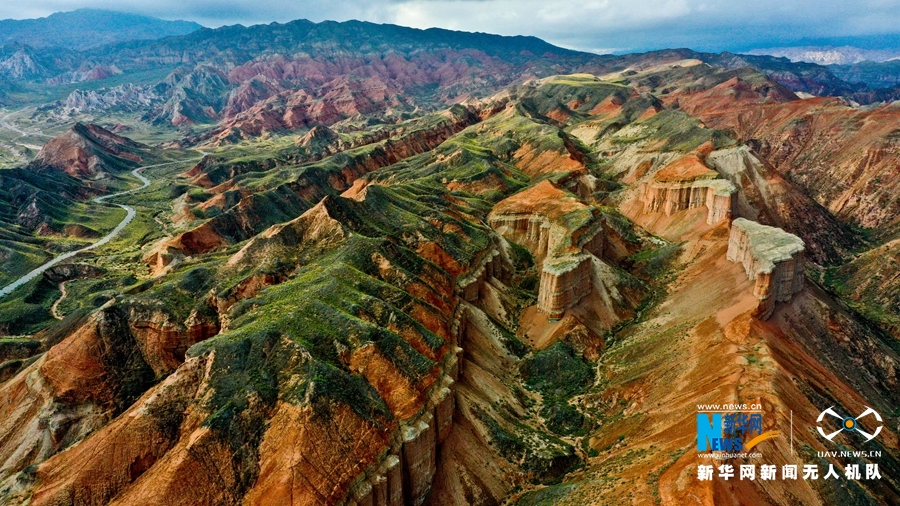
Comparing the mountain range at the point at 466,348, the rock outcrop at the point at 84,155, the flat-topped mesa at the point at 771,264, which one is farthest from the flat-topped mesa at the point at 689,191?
the rock outcrop at the point at 84,155

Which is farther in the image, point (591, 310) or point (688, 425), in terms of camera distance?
point (591, 310)

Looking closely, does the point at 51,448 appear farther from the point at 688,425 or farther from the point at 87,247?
the point at 87,247

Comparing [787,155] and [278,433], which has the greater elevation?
[278,433]

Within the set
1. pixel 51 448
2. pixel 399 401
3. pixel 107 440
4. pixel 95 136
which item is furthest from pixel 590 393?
pixel 95 136

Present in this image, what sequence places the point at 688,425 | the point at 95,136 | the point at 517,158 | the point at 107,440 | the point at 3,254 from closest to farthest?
1. the point at 107,440
2. the point at 688,425
3. the point at 3,254
4. the point at 517,158
5. the point at 95,136

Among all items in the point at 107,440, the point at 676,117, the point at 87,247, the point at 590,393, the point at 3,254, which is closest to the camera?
the point at 107,440

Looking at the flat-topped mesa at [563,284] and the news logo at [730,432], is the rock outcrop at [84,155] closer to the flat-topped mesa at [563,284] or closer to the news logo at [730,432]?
the flat-topped mesa at [563,284]

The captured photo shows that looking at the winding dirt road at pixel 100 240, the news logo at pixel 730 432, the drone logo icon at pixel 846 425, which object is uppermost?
the news logo at pixel 730 432
